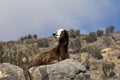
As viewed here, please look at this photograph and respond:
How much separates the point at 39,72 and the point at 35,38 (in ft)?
163

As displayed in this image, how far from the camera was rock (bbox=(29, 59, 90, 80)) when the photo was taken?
587 inches

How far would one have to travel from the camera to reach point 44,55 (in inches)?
680

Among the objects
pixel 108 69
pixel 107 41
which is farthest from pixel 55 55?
pixel 107 41

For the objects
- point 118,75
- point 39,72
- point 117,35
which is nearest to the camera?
point 39,72

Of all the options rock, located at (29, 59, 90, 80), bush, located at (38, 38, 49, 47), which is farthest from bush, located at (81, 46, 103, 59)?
rock, located at (29, 59, 90, 80)

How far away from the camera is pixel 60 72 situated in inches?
590

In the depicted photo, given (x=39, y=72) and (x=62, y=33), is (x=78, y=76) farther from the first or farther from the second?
(x=62, y=33)

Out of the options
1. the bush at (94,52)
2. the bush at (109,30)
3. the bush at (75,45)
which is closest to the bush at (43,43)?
the bush at (75,45)

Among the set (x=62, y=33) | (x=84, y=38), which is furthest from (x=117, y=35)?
(x=62, y=33)

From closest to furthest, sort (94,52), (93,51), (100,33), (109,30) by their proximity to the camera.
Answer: (94,52) < (93,51) < (100,33) < (109,30)

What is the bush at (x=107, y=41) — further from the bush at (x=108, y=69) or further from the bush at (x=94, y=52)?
the bush at (x=108, y=69)

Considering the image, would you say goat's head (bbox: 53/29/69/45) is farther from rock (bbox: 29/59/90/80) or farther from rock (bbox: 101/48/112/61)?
rock (bbox: 101/48/112/61)

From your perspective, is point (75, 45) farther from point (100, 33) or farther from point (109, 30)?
point (109, 30)

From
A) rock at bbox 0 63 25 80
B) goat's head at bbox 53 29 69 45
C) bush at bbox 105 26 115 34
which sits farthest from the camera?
bush at bbox 105 26 115 34
